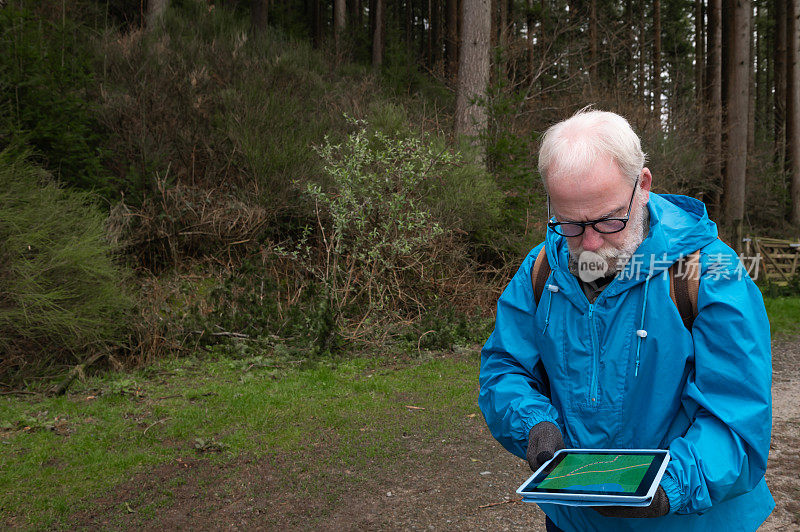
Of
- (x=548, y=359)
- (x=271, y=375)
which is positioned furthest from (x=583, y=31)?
(x=548, y=359)

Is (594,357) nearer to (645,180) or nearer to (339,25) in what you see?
(645,180)

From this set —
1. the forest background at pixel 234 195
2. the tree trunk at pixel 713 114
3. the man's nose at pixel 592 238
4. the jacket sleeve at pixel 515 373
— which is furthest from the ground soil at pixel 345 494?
the tree trunk at pixel 713 114

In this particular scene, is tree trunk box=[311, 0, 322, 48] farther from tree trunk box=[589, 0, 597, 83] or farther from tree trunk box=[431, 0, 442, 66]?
tree trunk box=[589, 0, 597, 83]

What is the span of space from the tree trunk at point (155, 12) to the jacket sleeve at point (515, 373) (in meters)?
13.3

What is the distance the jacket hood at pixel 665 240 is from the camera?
1761 mm

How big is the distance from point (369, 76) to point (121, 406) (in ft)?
36.9

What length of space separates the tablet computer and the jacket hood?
1.47 ft

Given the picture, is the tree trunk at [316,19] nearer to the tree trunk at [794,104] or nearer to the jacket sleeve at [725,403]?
the tree trunk at [794,104]

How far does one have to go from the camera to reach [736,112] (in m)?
17.4

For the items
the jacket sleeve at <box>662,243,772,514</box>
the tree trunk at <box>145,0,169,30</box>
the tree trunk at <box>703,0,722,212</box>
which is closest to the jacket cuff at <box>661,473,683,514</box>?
the jacket sleeve at <box>662,243,772,514</box>

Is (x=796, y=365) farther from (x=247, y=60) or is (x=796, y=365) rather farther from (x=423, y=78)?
(x=423, y=78)

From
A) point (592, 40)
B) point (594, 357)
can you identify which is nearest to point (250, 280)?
point (594, 357)

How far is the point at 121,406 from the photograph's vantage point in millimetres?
5809

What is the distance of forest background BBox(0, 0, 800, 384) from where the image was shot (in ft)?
21.9
